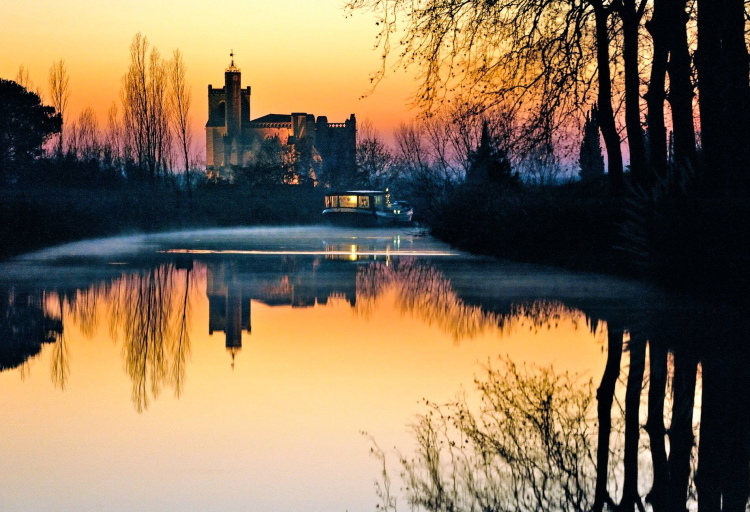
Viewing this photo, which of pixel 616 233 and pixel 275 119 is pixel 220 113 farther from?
pixel 616 233

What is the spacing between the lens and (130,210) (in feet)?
202

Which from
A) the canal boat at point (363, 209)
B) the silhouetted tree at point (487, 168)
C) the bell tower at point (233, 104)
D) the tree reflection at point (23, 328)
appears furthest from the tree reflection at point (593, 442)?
the bell tower at point (233, 104)

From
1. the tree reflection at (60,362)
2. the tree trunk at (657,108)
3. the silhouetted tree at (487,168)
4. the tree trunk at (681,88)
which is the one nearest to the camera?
the tree reflection at (60,362)

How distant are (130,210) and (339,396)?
54.1m

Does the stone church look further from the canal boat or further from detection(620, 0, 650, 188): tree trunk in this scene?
detection(620, 0, 650, 188): tree trunk

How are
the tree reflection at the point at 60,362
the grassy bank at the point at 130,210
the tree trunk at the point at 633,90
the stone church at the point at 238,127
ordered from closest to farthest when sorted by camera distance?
the tree reflection at the point at 60,362 < the tree trunk at the point at 633,90 < the grassy bank at the point at 130,210 < the stone church at the point at 238,127

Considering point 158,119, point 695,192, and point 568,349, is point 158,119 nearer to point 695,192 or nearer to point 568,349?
point 695,192

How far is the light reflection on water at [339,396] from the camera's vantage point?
6082 mm

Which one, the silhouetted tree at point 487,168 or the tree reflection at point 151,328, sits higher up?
the silhouetted tree at point 487,168

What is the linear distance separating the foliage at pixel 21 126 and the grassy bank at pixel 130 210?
500 cm

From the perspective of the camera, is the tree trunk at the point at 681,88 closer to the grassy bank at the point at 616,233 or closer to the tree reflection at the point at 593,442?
the grassy bank at the point at 616,233

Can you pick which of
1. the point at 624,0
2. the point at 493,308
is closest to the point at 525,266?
the point at 624,0

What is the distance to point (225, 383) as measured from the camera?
31.2 feet

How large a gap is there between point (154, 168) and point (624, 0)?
46.5 meters
